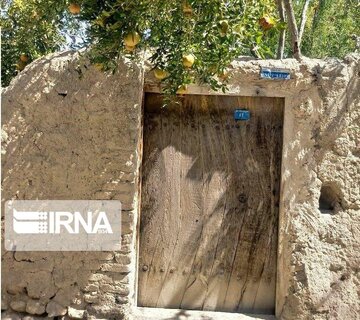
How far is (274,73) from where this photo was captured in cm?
357

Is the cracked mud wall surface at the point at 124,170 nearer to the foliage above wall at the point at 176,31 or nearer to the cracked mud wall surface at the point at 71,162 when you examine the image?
the cracked mud wall surface at the point at 71,162

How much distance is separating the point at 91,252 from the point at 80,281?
0.22 meters

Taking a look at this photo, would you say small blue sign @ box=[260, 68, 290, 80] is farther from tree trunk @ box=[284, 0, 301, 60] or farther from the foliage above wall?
tree trunk @ box=[284, 0, 301, 60]


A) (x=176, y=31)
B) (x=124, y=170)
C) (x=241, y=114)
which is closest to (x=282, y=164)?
(x=241, y=114)

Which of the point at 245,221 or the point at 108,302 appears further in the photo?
the point at 245,221

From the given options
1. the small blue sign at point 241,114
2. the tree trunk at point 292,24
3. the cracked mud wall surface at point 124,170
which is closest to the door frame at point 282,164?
the cracked mud wall surface at point 124,170

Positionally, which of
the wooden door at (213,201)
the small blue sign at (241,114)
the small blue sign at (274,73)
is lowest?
the wooden door at (213,201)

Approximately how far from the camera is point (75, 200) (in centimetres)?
359

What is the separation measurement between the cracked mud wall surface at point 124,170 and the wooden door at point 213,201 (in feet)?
0.66

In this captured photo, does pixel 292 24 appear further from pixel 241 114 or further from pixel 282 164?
pixel 282 164

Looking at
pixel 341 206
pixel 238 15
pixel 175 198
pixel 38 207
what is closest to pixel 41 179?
pixel 38 207

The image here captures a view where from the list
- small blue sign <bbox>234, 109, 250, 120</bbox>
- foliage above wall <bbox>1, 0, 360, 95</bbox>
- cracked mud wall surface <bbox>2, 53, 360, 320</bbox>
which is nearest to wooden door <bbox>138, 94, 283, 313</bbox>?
small blue sign <bbox>234, 109, 250, 120</bbox>

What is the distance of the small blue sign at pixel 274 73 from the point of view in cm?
356

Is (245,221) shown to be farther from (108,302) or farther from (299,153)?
(108,302)
